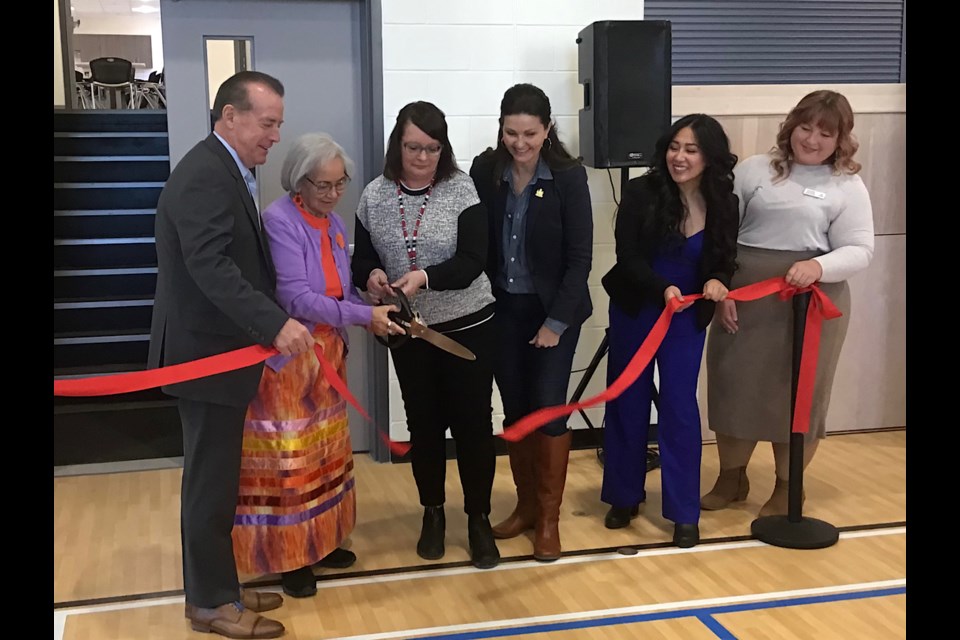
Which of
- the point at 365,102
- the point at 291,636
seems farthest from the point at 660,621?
the point at 365,102

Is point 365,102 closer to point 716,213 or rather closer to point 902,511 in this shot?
point 716,213

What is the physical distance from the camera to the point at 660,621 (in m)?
2.88

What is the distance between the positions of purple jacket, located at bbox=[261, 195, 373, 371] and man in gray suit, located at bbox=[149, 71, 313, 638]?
7 cm

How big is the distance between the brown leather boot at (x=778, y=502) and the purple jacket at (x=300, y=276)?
1789 millimetres

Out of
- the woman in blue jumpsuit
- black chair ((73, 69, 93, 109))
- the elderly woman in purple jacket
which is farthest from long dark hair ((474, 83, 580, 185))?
black chair ((73, 69, 93, 109))

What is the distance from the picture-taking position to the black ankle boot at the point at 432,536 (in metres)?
3.36

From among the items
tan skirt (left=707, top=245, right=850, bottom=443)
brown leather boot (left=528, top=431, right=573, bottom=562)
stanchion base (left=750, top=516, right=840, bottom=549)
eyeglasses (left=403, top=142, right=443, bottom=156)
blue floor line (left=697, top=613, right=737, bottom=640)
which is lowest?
blue floor line (left=697, top=613, right=737, bottom=640)

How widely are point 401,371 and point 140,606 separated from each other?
1101 mm

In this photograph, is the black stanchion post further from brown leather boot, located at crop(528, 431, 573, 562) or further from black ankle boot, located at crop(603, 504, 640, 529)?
brown leather boot, located at crop(528, 431, 573, 562)

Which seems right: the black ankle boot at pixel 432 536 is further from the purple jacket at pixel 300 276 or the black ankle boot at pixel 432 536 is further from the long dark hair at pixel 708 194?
the long dark hair at pixel 708 194

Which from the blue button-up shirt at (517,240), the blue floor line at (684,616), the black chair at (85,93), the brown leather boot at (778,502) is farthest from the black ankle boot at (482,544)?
the black chair at (85,93)

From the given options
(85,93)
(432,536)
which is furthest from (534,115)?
(85,93)

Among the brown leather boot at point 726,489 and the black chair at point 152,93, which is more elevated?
the black chair at point 152,93

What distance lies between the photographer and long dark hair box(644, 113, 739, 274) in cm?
322
